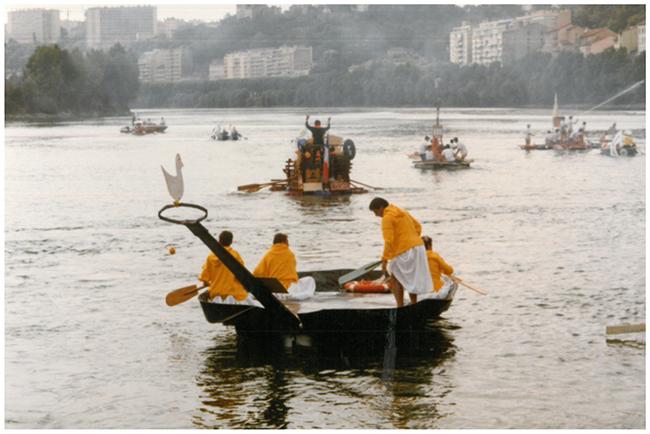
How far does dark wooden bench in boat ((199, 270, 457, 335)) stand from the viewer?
1259cm

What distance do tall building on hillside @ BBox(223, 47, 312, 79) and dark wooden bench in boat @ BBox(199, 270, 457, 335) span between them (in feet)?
133

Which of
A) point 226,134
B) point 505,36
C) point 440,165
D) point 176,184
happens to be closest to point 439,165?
point 440,165

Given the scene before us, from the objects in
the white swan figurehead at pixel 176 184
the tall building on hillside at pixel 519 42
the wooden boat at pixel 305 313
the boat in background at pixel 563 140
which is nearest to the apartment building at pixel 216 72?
the tall building on hillside at pixel 519 42

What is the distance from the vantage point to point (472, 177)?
4328 cm

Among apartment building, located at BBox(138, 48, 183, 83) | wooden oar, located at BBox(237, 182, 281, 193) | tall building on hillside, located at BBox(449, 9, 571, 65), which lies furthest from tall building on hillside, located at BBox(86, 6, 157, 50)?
wooden oar, located at BBox(237, 182, 281, 193)

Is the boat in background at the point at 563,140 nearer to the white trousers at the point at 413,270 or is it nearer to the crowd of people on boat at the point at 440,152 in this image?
the crowd of people on boat at the point at 440,152

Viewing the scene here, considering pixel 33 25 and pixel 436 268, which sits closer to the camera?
pixel 436 268

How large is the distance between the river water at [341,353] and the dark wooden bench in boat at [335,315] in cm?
33

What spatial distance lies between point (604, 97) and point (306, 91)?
17.4m

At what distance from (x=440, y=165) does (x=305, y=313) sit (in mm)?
35043

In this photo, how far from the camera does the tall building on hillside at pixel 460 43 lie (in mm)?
49350

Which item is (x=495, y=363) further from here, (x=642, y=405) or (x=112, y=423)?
(x=112, y=423)

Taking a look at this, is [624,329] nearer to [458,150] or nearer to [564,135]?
[458,150]

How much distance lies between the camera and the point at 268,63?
5562 centimetres
